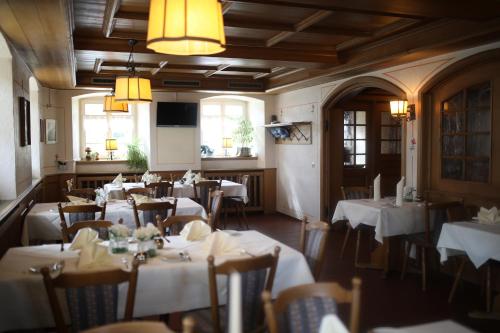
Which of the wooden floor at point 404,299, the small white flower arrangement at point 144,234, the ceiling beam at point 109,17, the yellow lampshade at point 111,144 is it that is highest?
the ceiling beam at point 109,17

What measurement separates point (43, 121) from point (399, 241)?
20.4 feet

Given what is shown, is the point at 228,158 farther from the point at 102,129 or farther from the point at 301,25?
the point at 301,25

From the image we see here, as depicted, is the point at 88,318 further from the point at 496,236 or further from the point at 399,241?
the point at 399,241

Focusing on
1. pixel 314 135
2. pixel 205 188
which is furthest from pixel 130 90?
pixel 314 135

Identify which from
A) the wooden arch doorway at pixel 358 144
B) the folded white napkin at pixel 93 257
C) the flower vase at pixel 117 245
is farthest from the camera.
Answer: the wooden arch doorway at pixel 358 144

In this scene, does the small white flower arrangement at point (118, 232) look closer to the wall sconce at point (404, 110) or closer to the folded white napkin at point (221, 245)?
the folded white napkin at point (221, 245)

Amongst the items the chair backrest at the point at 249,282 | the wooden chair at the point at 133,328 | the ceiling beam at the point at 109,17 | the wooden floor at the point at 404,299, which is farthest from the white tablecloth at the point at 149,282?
the ceiling beam at the point at 109,17

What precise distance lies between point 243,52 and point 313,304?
4821 millimetres

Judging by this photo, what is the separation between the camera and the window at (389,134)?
895 centimetres

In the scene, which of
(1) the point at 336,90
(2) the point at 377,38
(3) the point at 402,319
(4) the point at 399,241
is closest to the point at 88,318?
(3) the point at 402,319

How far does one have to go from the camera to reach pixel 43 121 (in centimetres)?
842

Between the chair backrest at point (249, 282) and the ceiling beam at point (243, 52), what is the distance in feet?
12.9

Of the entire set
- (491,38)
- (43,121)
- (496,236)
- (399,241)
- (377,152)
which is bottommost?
(399,241)

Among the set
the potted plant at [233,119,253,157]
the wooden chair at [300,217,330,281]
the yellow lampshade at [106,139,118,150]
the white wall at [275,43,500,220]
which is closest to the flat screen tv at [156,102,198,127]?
the yellow lampshade at [106,139,118,150]
